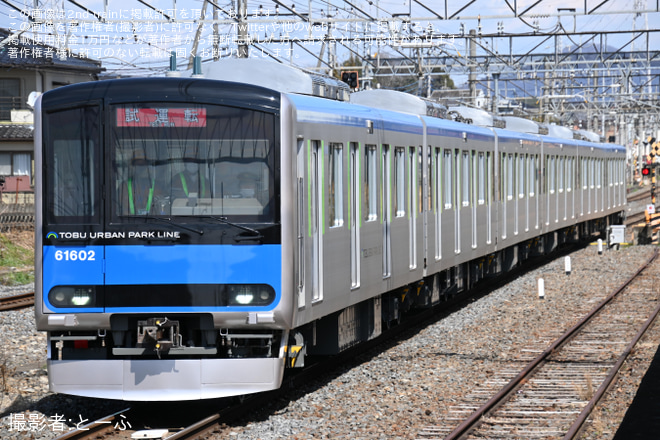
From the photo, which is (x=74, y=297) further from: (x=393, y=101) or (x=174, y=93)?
(x=393, y=101)

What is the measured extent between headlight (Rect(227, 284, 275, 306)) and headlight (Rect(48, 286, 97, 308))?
3.40ft

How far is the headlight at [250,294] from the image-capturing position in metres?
8.27

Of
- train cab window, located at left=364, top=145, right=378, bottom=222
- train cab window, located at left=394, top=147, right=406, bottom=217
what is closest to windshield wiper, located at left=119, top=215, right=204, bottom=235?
train cab window, located at left=364, top=145, right=378, bottom=222

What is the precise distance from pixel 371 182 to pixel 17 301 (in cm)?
777

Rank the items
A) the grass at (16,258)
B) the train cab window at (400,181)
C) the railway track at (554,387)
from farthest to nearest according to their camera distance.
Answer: the grass at (16,258)
the train cab window at (400,181)
the railway track at (554,387)

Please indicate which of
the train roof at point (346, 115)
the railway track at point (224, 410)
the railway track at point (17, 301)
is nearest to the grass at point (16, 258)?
the railway track at point (17, 301)

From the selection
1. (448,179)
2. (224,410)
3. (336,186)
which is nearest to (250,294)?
(224,410)

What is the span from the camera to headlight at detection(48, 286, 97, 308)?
27.2 feet

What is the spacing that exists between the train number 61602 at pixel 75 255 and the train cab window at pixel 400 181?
15.0 ft

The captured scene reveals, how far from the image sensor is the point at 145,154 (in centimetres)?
830

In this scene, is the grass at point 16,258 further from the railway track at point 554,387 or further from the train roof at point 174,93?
the train roof at point 174,93

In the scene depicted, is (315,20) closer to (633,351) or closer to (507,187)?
(507,187)

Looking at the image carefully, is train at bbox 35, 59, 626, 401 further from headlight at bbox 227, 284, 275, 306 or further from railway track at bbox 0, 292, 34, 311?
railway track at bbox 0, 292, 34, 311

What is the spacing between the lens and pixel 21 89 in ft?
133
